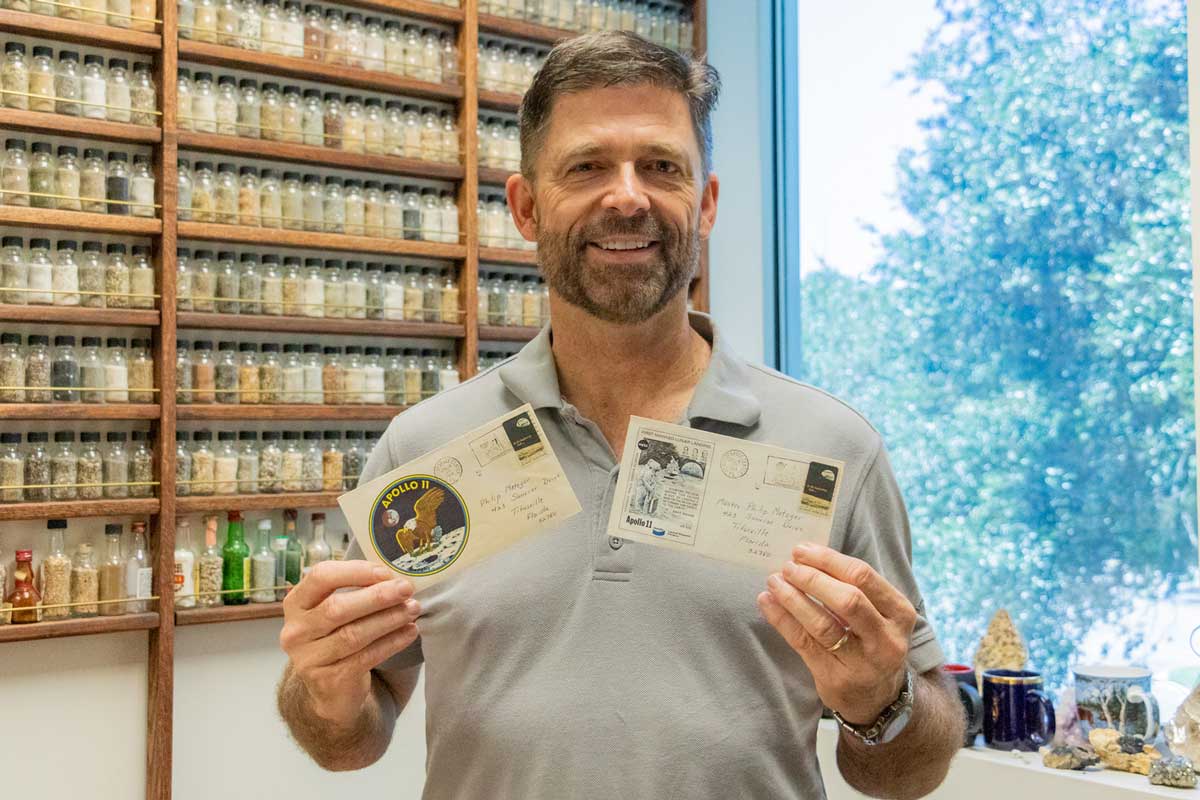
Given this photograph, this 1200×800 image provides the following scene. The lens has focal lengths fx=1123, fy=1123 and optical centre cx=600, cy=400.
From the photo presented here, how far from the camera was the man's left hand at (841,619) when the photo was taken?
1.09 meters

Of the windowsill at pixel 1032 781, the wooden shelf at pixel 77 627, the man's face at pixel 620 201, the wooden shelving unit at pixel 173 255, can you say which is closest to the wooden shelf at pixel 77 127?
the wooden shelving unit at pixel 173 255

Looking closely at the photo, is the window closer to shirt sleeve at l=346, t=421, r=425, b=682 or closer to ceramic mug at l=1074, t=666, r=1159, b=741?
ceramic mug at l=1074, t=666, r=1159, b=741

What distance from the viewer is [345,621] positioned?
1154 millimetres

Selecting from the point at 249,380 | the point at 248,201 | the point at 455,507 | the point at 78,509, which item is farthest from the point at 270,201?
the point at 455,507

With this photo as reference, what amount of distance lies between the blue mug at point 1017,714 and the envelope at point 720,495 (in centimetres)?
161

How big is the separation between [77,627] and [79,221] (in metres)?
1.01

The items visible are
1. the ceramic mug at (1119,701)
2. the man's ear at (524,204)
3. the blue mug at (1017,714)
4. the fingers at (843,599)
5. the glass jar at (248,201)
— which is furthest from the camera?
the glass jar at (248,201)

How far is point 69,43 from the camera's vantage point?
291cm

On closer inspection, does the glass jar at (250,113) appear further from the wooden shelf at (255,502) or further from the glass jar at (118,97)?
the wooden shelf at (255,502)

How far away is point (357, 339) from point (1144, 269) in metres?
2.12

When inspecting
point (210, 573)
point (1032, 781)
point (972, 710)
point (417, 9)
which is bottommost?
point (1032, 781)

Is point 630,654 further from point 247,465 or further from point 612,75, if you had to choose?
point 247,465

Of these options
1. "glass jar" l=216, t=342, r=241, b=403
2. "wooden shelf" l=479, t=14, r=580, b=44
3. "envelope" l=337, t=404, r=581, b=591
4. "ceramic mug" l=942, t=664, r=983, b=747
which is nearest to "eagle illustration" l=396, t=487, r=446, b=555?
"envelope" l=337, t=404, r=581, b=591

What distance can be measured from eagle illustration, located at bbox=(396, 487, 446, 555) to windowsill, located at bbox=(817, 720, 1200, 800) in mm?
1433
